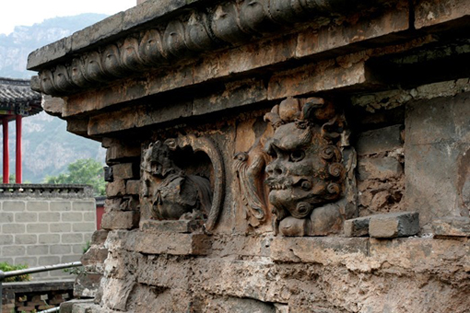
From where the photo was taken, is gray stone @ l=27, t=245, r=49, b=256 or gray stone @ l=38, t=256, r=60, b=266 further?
gray stone @ l=38, t=256, r=60, b=266

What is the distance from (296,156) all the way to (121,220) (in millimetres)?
1555

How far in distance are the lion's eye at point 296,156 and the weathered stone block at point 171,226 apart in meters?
0.79

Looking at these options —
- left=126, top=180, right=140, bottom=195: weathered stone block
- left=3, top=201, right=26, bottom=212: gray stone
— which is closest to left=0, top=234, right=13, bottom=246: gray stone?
left=3, top=201, right=26, bottom=212: gray stone

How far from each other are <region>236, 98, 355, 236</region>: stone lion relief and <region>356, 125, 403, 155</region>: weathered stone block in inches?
2.6

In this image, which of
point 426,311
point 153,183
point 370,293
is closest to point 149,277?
point 153,183

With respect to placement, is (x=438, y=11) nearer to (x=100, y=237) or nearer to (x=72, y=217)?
(x=100, y=237)

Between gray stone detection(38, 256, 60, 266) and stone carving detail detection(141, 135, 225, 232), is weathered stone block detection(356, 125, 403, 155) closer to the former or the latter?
stone carving detail detection(141, 135, 225, 232)

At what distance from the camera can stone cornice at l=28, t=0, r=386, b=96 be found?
7.94 ft

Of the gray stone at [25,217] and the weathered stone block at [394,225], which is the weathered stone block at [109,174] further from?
the gray stone at [25,217]

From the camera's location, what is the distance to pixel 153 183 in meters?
3.56

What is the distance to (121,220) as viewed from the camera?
3906mm

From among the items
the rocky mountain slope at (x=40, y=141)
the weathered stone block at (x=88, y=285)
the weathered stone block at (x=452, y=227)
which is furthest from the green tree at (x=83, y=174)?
the weathered stone block at (x=452, y=227)

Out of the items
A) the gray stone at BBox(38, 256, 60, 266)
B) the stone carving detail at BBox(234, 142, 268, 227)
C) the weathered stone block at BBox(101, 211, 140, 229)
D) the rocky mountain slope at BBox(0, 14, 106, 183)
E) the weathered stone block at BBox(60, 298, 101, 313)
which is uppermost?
the rocky mountain slope at BBox(0, 14, 106, 183)

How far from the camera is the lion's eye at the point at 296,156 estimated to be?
2650 millimetres
